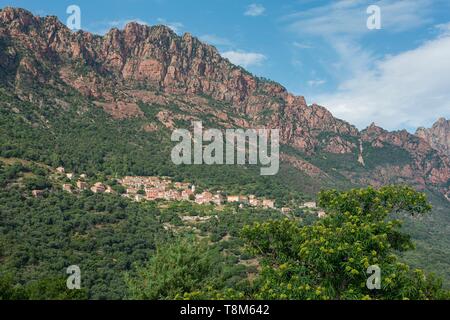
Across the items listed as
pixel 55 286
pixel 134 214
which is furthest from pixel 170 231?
pixel 55 286

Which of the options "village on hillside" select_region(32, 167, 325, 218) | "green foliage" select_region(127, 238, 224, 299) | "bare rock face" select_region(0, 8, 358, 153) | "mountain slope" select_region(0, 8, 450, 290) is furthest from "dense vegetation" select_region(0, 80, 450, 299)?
"bare rock face" select_region(0, 8, 358, 153)

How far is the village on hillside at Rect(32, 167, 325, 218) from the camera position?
80188mm

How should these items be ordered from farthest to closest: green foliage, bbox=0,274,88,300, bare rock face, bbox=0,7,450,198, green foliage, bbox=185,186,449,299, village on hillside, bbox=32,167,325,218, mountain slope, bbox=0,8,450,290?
bare rock face, bbox=0,7,450,198
mountain slope, bbox=0,8,450,290
village on hillside, bbox=32,167,325,218
green foliage, bbox=0,274,88,300
green foliage, bbox=185,186,449,299

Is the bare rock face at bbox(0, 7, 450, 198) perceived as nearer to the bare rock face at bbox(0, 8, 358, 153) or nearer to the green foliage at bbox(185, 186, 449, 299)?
the bare rock face at bbox(0, 8, 358, 153)

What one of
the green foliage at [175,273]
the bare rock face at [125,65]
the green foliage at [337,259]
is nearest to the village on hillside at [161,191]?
the bare rock face at [125,65]

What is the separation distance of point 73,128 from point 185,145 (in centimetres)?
3274

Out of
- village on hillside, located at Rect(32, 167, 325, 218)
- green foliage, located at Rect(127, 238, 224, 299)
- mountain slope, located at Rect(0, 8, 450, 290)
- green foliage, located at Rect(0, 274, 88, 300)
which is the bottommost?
green foliage, located at Rect(0, 274, 88, 300)

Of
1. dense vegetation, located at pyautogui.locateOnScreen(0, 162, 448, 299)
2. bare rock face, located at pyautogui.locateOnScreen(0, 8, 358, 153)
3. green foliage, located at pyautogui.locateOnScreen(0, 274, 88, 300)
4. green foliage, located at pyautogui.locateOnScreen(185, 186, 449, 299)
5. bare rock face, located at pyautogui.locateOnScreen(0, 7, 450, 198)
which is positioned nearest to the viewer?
green foliage, located at pyautogui.locateOnScreen(185, 186, 449, 299)

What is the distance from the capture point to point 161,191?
93500 mm

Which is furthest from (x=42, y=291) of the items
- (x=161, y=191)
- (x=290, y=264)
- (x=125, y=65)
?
(x=125, y=65)

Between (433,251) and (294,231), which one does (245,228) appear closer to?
(294,231)

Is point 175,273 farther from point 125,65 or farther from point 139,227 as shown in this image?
point 125,65

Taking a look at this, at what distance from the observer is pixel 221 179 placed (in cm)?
11469

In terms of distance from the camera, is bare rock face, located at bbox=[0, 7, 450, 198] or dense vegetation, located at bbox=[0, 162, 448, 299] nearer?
dense vegetation, located at bbox=[0, 162, 448, 299]
